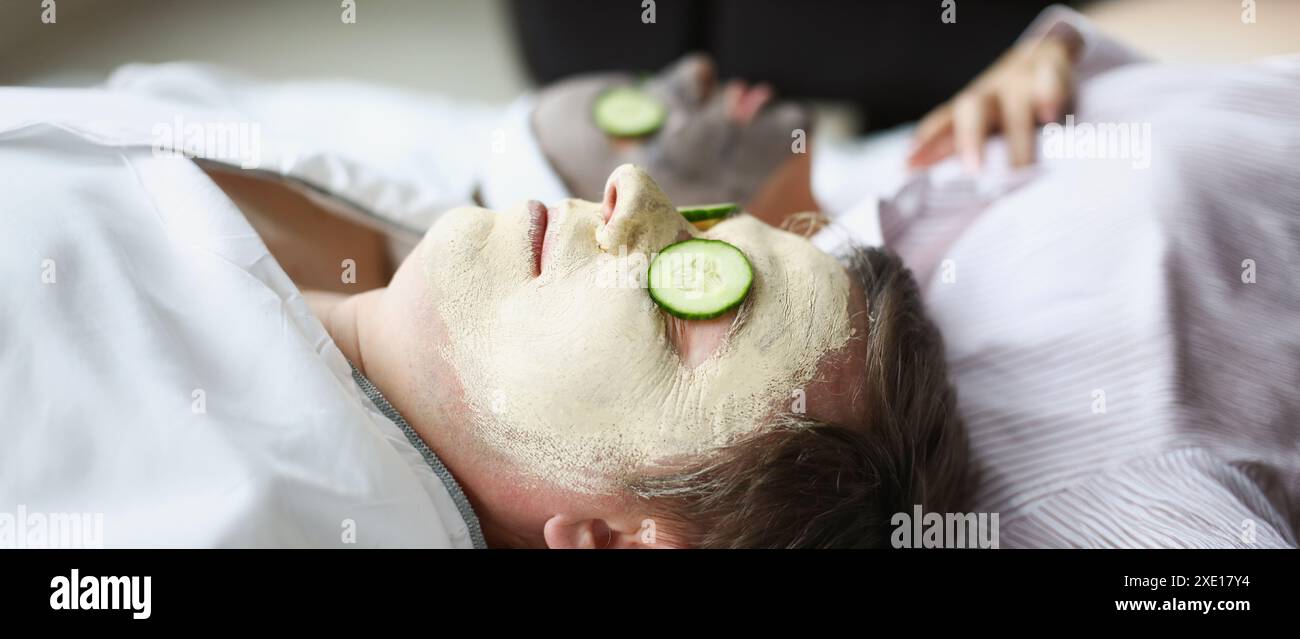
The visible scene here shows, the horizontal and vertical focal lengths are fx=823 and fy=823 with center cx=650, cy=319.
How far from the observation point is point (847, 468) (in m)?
0.91

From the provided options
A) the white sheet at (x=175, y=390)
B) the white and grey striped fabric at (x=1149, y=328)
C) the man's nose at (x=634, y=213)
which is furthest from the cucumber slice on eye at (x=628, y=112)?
the white sheet at (x=175, y=390)

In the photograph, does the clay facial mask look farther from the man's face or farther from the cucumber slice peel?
the man's face

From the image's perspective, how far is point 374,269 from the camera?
1.33 meters

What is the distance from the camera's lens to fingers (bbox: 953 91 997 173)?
1447 millimetres

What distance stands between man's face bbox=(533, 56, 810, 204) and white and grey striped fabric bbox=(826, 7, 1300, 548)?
14.3 inches

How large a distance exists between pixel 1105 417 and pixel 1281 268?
1.22 feet

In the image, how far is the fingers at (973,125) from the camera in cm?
145

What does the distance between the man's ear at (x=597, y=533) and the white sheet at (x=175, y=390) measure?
116 millimetres

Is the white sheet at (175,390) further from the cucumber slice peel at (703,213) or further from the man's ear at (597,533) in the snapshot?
the cucumber slice peel at (703,213)

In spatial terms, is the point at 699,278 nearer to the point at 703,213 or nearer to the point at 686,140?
the point at 703,213

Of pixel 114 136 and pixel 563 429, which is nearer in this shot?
pixel 563 429

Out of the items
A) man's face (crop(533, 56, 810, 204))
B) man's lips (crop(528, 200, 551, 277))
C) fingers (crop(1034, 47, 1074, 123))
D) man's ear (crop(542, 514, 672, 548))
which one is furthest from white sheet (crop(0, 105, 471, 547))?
fingers (crop(1034, 47, 1074, 123))
